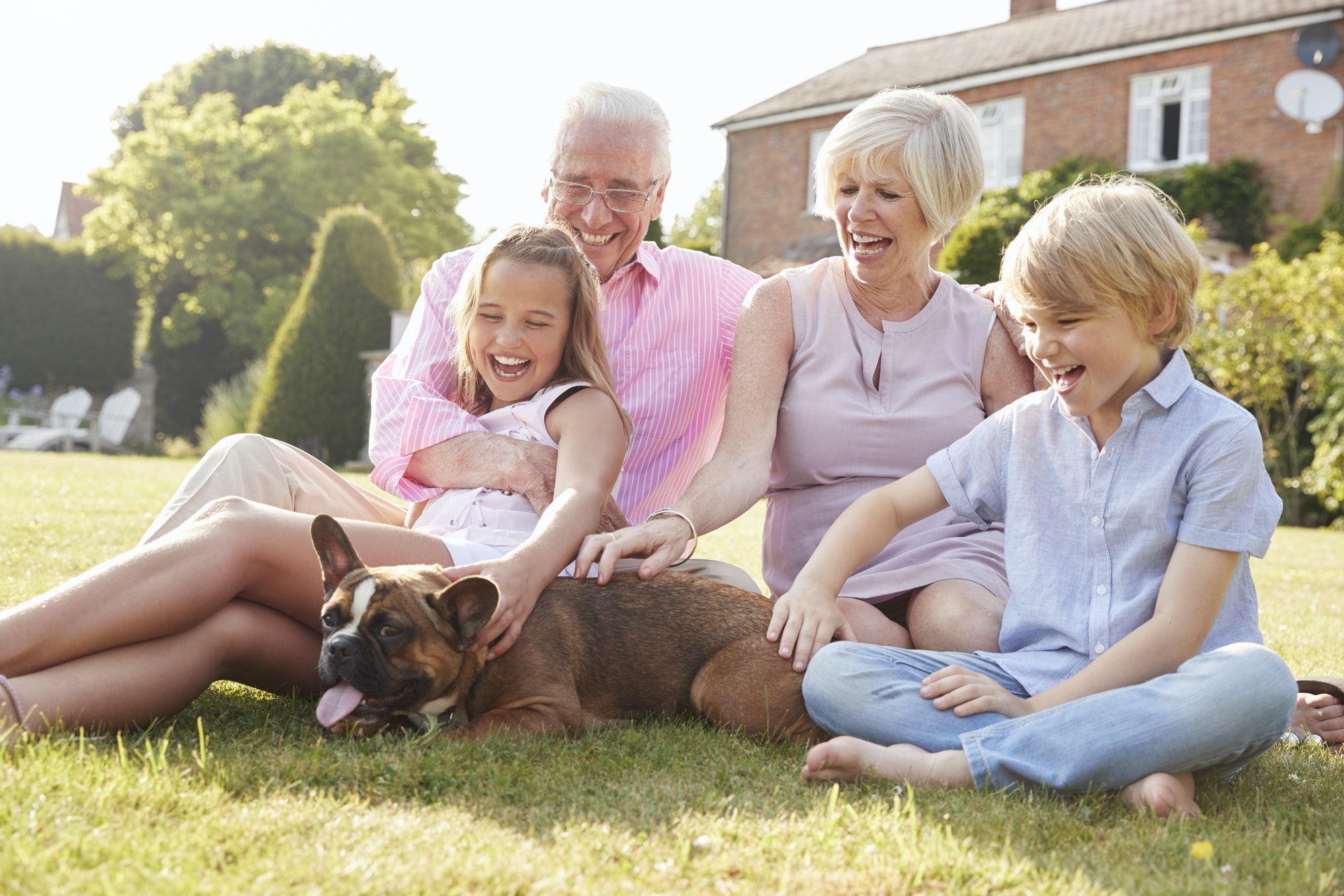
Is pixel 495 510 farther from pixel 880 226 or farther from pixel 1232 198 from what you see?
pixel 1232 198

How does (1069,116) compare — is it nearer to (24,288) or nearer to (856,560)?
(856,560)

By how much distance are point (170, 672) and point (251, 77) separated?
2040 inches

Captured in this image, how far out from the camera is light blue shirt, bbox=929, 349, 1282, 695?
116 inches

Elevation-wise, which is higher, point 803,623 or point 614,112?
point 614,112

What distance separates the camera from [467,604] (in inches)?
118

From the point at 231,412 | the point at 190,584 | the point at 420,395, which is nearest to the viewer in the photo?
the point at 190,584

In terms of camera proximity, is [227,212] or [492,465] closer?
[492,465]

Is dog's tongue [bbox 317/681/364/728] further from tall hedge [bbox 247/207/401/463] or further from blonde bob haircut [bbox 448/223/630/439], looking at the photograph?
tall hedge [bbox 247/207/401/463]

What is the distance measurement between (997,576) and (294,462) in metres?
2.40

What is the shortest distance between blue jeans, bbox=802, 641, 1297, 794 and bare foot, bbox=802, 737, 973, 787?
1.7 inches

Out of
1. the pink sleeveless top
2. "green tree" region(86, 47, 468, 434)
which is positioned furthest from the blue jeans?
"green tree" region(86, 47, 468, 434)

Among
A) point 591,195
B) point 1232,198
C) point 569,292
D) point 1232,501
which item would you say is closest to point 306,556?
point 569,292

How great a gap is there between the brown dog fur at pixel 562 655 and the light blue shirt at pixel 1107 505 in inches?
27.6

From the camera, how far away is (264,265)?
39969 mm
